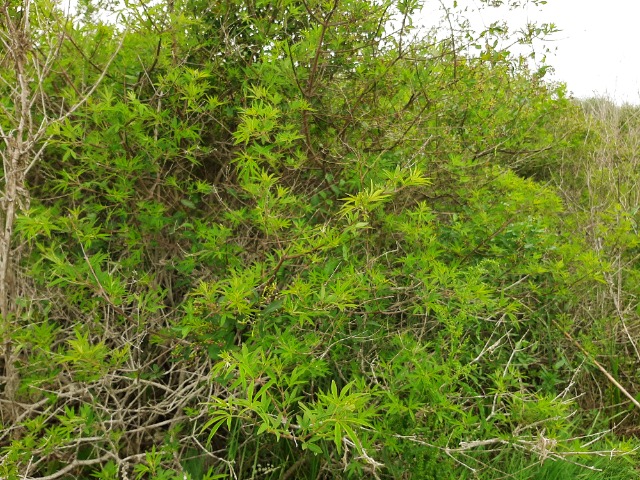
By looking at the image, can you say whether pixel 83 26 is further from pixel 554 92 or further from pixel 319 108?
pixel 554 92

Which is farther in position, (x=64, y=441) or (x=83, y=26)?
(x=83, y=26)

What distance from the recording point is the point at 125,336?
8.52 feet

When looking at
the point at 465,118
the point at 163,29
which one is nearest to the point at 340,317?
the point at 163,29

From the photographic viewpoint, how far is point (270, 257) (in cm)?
213

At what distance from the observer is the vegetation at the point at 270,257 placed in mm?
2125

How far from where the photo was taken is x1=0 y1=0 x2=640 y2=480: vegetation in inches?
83.7

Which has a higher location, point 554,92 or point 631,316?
point 554,92

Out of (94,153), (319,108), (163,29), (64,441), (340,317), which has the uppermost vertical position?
(163,29)

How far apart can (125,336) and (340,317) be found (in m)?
1.06

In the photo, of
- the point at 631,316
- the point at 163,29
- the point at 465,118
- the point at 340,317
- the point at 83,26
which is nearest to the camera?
the point at 340,317

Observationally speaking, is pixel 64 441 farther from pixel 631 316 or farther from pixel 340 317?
pixel 631 316

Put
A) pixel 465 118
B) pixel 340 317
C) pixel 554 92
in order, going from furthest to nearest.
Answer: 1. pixel 554 92
2. pixel 465 118
3. pixel 340 317

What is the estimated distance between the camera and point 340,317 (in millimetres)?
2248

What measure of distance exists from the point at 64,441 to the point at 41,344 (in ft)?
1.31
